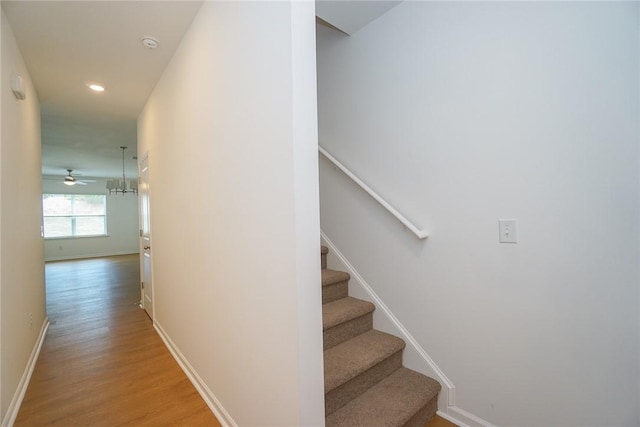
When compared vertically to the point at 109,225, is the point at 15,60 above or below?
above

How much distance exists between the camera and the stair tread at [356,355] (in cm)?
149

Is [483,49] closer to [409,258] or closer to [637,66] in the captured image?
[637,66]

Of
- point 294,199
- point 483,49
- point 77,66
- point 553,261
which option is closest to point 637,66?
point 483,49

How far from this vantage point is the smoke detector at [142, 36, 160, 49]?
2.03 metres

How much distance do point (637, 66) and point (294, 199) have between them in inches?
59.2

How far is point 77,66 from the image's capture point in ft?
7.79

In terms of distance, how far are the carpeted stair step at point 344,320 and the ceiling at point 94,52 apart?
2278 mm

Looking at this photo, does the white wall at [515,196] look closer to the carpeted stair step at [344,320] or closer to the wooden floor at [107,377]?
the carpeted stair step at [344,320]

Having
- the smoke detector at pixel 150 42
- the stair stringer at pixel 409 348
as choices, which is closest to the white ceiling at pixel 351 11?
the smoke detector at pixel 150 42

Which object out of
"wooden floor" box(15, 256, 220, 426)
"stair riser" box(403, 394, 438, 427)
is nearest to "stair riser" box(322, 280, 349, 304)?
"stair riser" box(403, 394, 438, 427)

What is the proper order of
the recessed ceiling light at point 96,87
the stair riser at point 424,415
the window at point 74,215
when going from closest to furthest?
the stair riser at point 424,415
the recessed ceiling light at point 96,87
the window at point 74,215

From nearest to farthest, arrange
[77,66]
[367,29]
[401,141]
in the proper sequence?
1. [401,141]
2. [367,29]
3. [77,66]

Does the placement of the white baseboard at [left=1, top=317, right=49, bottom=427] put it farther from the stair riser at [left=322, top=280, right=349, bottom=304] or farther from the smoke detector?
the smoke detector

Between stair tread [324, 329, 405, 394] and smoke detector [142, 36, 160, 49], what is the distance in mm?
2634
